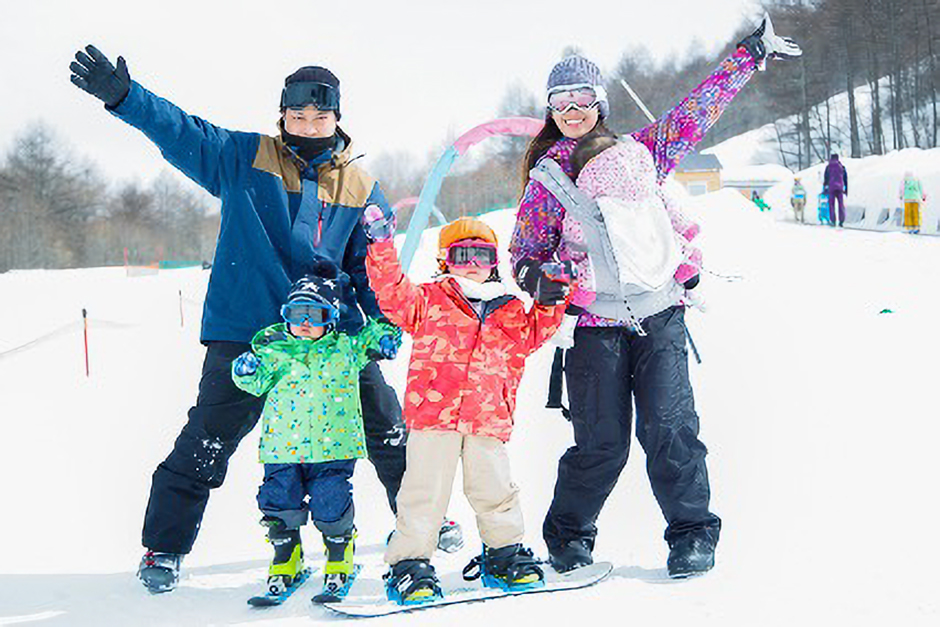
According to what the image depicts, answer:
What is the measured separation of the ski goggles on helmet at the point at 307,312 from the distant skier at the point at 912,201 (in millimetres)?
17911

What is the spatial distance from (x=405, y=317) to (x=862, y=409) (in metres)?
2.70

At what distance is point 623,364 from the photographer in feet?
11.3

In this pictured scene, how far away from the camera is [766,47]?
11.3 ft

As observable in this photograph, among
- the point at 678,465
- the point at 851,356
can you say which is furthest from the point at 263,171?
the point at 851,356

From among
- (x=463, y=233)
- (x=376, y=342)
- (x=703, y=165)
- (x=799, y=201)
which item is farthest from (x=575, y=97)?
(x=703, y=165)

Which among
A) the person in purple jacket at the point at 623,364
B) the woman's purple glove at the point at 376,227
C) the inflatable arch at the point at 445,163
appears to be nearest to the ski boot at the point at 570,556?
the person in purple jacket at the point at 623,364

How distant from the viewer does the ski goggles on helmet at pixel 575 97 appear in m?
3.51

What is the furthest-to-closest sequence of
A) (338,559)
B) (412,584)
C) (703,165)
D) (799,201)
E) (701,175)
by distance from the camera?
(703,165) → (701,175) → (799,201) → (338,559) → (412,584)

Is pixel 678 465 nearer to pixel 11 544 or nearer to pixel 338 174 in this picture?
pixel 338 174

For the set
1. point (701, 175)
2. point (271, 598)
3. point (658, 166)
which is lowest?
point (271, 598)

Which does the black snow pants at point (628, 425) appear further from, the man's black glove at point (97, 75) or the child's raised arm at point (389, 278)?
the man's black glove at point (97, 75)

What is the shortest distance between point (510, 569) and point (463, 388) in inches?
24.8

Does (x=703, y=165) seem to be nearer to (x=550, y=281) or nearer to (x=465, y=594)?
(x=550, y=281)

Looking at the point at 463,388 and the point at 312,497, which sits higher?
the point at 463,388
